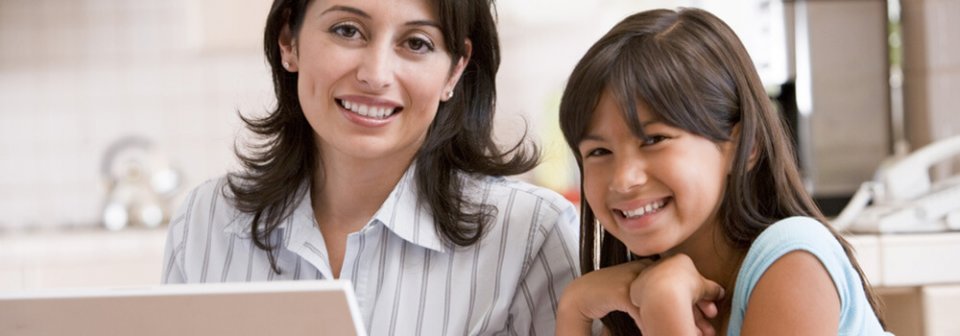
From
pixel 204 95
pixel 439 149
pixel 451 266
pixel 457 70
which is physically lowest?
pixel 204 95

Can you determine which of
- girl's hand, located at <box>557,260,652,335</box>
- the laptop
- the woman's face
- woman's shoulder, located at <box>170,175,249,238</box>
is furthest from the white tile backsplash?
the laptop

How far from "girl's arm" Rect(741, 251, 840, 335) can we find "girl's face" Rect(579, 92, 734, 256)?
0.11 metres

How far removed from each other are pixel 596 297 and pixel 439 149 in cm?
39

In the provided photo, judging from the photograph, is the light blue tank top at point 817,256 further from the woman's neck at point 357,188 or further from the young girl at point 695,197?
the woman's neck at point 357,188

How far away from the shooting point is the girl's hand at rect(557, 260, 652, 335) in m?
1.14

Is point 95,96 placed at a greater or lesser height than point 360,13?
lesser

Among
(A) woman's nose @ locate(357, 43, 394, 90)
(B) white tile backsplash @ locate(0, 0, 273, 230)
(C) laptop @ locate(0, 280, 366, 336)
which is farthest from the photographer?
(B) white tile backsplash @ locate(0, 0, 273, 230)

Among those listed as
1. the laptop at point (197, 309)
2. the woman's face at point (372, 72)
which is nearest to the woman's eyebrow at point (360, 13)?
the woman's face at point (372, 72)

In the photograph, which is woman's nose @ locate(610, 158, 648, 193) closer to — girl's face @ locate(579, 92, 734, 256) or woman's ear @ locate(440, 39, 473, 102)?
girl's face @ locate(579, 92, 734, 256)

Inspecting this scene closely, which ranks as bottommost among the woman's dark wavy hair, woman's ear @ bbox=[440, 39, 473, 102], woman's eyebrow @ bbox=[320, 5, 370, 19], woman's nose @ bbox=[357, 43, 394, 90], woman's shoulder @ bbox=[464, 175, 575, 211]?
woman's shoulder @ bbox=[464, 175, 575, 211]

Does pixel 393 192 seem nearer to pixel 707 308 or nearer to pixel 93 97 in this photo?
pixel 707 308

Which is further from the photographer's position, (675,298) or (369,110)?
(369,110)

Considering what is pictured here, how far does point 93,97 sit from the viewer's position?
3.37 meters

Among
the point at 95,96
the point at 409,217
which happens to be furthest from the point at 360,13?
the point at 95,96
